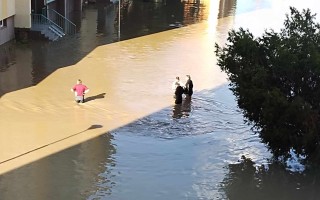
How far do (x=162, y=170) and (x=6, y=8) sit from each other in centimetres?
2154

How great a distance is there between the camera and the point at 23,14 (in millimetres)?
37344

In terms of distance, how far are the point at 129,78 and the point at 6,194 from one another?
14605 millimetres

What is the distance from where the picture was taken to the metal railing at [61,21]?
140ft

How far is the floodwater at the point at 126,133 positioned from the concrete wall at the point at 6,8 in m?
2.13

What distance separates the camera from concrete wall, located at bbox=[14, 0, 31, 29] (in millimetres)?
37344

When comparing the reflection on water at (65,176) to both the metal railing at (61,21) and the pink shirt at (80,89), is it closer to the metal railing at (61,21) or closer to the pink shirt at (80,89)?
the pink shirt at (80,89)

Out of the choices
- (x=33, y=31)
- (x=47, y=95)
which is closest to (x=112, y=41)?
(x=33, y=31)

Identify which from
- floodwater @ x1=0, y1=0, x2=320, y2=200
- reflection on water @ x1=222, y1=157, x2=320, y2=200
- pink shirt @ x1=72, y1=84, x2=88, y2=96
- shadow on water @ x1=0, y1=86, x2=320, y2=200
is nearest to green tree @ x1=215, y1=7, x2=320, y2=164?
reflection on water @ x1=222, y1=157, x2=320, y2=200

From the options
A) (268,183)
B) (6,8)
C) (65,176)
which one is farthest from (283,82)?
(6,8)

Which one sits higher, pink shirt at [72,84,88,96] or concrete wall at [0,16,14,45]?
concrete wall at [0,16,14,45]

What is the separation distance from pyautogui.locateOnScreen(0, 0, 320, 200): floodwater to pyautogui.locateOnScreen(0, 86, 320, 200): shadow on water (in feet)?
0.11

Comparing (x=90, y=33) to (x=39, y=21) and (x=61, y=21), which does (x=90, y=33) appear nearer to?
(x=61, y=21)

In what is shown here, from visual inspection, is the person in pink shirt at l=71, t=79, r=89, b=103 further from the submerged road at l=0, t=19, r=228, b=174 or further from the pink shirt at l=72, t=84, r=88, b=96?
the submerged road at l=0, t=19, r=228, b=174

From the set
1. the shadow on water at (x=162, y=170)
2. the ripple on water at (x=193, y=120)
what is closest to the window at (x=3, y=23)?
the ripple on water at (x=193, y=120)
